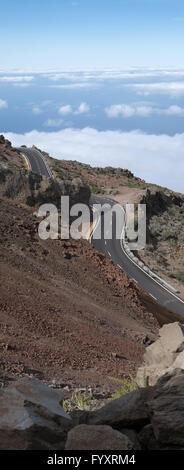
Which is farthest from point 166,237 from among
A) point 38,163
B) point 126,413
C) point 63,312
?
point 126,413

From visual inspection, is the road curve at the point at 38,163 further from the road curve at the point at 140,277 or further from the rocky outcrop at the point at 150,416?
the rocky outcrop at the point at 150,416

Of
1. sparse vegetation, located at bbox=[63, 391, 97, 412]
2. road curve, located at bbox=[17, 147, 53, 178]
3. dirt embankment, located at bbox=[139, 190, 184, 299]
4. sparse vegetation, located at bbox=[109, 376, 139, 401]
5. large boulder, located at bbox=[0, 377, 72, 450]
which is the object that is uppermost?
road curve, located at bbox=[17, 147, 53, 178]

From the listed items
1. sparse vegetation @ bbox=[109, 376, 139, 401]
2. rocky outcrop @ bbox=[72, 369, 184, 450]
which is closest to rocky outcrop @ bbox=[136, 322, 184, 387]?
sparse vegetation @ bbox=[109, 376, 139, 401]

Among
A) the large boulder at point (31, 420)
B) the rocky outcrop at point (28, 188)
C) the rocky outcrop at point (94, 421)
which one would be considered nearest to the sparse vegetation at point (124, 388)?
the rocky outcrop at point (94, 421)

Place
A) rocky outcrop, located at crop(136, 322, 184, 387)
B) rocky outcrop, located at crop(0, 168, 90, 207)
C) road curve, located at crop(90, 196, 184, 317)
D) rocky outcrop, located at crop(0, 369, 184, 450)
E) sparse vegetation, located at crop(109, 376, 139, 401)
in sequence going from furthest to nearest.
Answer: road curve, located at crop(90, 196, 184, 317)
rocky outcrop, located at crop(0, 168, 90, 207)
rocky outcrop, located at crop(136, 322, 184, 387)
sparse vegetation, located at crop(109, 376, 139, 401)
rocky outcrop, located at crop(0, 369, 184, 450)

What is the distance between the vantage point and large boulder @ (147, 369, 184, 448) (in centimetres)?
625

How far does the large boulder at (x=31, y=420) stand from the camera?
5.88m

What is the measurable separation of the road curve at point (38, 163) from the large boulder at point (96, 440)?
60.7 m

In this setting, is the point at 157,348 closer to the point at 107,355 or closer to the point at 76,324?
the point at 107,355

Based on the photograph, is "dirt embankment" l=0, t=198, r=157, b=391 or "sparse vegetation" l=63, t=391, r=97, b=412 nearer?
"sparse vegetation" l=63, t=391, r=97, b=412

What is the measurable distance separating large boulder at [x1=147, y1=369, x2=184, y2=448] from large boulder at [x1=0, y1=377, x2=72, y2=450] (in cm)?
118

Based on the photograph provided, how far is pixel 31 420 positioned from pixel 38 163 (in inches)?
2825

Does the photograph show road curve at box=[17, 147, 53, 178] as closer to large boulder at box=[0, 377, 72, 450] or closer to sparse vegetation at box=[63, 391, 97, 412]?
sparse vegetation at box=[63, 391, 97, 412]
